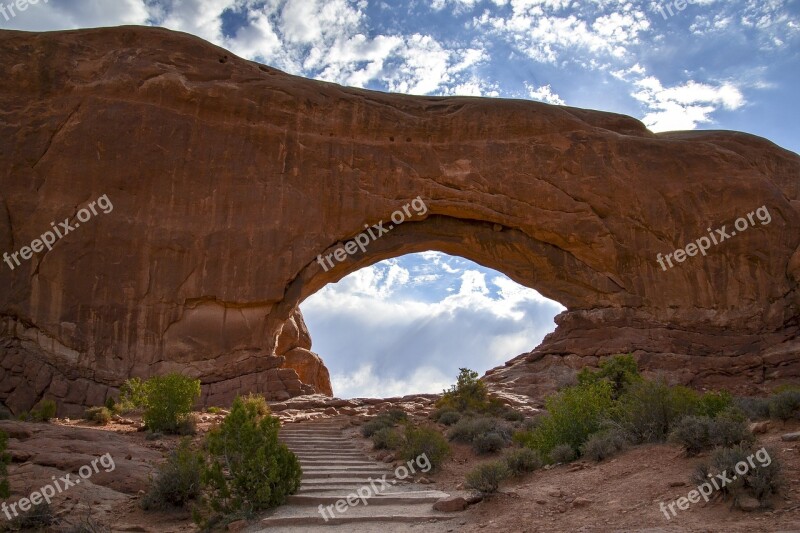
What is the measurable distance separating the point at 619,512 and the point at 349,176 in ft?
56.2

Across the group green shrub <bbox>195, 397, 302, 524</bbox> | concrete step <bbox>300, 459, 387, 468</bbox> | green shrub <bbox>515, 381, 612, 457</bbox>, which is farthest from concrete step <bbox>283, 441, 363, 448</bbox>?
green shrub <bbox>195, 397, 302, 524</bbox>

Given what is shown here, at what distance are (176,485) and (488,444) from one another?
6.15 meters

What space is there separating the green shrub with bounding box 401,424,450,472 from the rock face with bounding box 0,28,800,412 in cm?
904

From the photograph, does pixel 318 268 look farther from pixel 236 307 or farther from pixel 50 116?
pixel 50 116

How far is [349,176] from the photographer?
71.6 feet

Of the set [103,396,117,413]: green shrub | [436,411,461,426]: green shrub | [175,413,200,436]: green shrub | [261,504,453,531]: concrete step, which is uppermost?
[103,396,117,413]: green shrub

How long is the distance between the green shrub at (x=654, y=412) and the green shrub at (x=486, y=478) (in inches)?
102

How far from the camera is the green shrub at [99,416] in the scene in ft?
47.6

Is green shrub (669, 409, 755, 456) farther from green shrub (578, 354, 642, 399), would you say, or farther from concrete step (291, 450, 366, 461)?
green shrub (578, 354, 642, 399)

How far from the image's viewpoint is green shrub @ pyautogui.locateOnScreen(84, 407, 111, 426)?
1450 cm

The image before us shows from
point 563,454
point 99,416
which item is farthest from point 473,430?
point 99,416

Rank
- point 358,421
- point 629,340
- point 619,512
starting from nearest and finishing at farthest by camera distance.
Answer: point 619,512
point 358,421
point 629,340

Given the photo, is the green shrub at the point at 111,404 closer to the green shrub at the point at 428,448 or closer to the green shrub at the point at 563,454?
the green shrub at the point at 428,448

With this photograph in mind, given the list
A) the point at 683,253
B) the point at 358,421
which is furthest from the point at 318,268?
the point at 683,253
